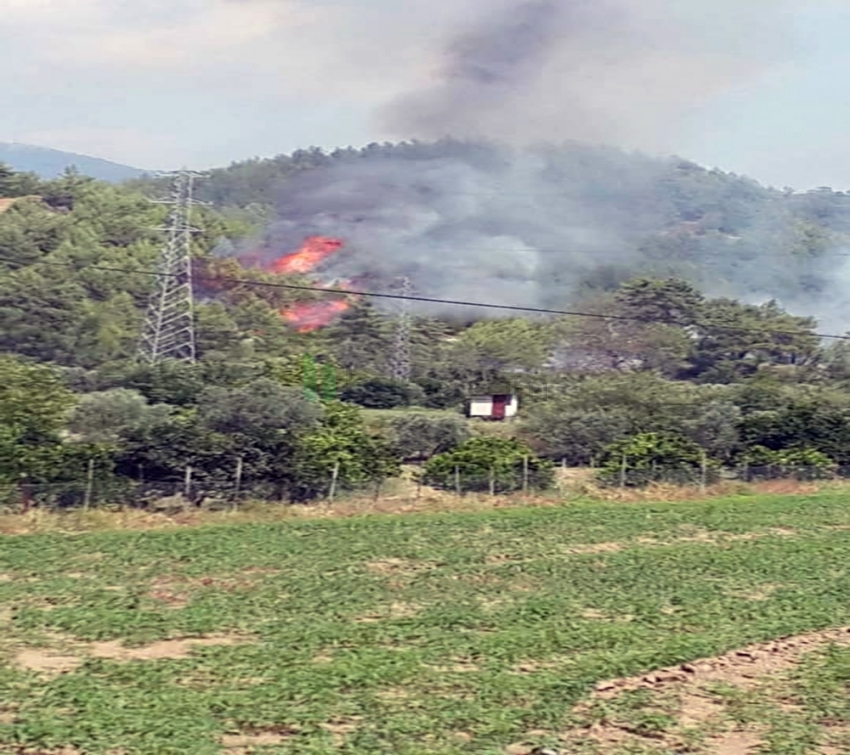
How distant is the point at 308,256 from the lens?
279ft

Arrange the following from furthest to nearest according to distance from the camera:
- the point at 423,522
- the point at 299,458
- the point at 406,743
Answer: the point at 299,458 < the point at 423,522 < the point at 406,743

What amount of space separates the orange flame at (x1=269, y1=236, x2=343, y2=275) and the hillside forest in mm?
936

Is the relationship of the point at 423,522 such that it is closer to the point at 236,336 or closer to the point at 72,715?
the point at 72,715

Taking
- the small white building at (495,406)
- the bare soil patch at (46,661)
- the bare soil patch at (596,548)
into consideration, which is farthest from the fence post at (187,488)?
the small white building at (495,406)

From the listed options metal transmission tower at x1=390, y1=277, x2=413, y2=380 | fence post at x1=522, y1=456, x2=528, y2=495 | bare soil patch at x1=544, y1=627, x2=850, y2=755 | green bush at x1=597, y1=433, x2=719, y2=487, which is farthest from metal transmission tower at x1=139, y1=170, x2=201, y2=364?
bare soil patch at x1=544, y1=627, x2=850, y2=755

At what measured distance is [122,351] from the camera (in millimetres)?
58062

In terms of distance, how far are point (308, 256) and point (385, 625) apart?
72.9 m

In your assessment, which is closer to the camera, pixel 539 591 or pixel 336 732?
pixel 336 732

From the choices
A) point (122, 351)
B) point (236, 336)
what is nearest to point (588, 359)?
point (236, 336)

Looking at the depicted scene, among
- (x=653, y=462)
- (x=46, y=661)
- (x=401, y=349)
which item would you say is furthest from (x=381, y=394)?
(x=46, y=661)

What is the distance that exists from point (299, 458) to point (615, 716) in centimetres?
1680

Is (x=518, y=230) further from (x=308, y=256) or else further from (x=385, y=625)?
(x=385, y=625)

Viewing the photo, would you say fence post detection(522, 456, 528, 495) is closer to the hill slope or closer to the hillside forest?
the hillside forest

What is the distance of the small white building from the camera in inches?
1905
